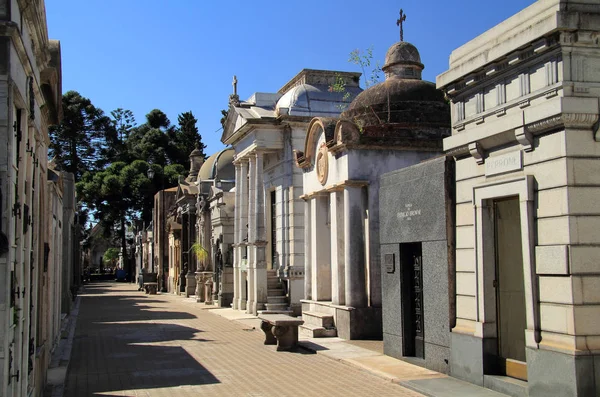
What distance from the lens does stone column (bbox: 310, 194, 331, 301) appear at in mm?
15477

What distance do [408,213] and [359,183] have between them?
3.11 m

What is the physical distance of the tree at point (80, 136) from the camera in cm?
5319

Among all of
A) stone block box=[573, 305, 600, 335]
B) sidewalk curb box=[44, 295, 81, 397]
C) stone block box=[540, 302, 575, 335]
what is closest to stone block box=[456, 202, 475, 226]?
stone block box=[540, 302, 575, 335]

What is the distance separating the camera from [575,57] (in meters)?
7.07

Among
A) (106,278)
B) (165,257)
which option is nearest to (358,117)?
(165,257)

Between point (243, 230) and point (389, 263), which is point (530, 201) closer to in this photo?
point (389, 263)

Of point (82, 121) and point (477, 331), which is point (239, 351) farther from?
point (82, 121)

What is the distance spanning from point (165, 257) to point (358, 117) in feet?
101

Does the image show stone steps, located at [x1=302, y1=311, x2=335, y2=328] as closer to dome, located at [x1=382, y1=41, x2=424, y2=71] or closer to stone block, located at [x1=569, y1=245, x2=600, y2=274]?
dome, located at [x1=382, y1=41, x2=424, y2=71]

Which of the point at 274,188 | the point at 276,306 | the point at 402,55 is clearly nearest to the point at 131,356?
the point at 276,306

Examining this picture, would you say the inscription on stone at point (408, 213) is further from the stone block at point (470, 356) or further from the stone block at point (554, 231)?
the stone block at point (554, 231)

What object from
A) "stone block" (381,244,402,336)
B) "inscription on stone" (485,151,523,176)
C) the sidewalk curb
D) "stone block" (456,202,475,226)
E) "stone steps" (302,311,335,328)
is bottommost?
the sidewalk curb

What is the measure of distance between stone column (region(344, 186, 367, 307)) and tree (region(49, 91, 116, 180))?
142 ft

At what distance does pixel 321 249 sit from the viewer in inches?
613
